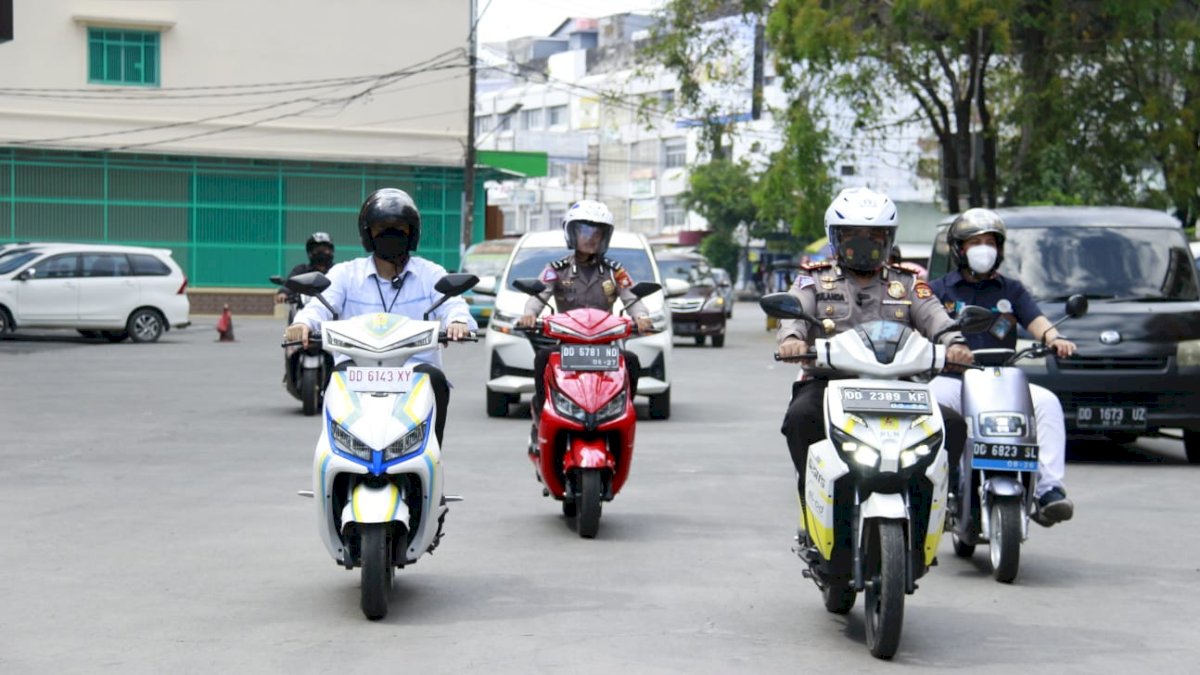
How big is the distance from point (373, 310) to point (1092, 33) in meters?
25.4

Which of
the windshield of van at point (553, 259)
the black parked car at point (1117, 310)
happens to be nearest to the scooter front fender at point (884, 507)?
the black parked car at point (1117, 310)

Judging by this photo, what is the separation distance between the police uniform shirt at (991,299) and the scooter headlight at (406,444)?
133 inches

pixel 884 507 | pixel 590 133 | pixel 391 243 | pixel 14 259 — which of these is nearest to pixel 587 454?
pixel 391 243

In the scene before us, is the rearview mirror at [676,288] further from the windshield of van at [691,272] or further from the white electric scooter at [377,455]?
the windshield of van at [691,272]

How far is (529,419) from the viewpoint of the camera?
1720 cm

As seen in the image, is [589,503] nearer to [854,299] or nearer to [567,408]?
[567,408]

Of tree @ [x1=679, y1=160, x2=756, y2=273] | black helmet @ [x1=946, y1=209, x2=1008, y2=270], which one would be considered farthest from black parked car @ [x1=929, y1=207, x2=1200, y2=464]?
tree @ [x1=679, y1=160, x2=756, y2=273]

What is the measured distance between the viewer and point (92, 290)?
30.5 meters

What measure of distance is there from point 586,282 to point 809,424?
4.07m

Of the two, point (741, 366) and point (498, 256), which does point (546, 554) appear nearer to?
point (741, 366)

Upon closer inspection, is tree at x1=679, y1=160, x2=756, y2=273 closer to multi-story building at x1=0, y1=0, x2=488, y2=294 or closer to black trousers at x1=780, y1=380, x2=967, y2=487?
multi-story building at x1=0, y1=0, x2=488, y2=294

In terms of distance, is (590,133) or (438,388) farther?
(590,133)

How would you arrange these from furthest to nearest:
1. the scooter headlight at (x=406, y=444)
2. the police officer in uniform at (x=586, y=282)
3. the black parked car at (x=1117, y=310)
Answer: the black parked car at (x=1117, y=310)
the police officer in uniform at (x=586, y=282)
the scooter headlight at (x=406, y=444)

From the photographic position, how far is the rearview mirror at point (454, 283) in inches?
296
